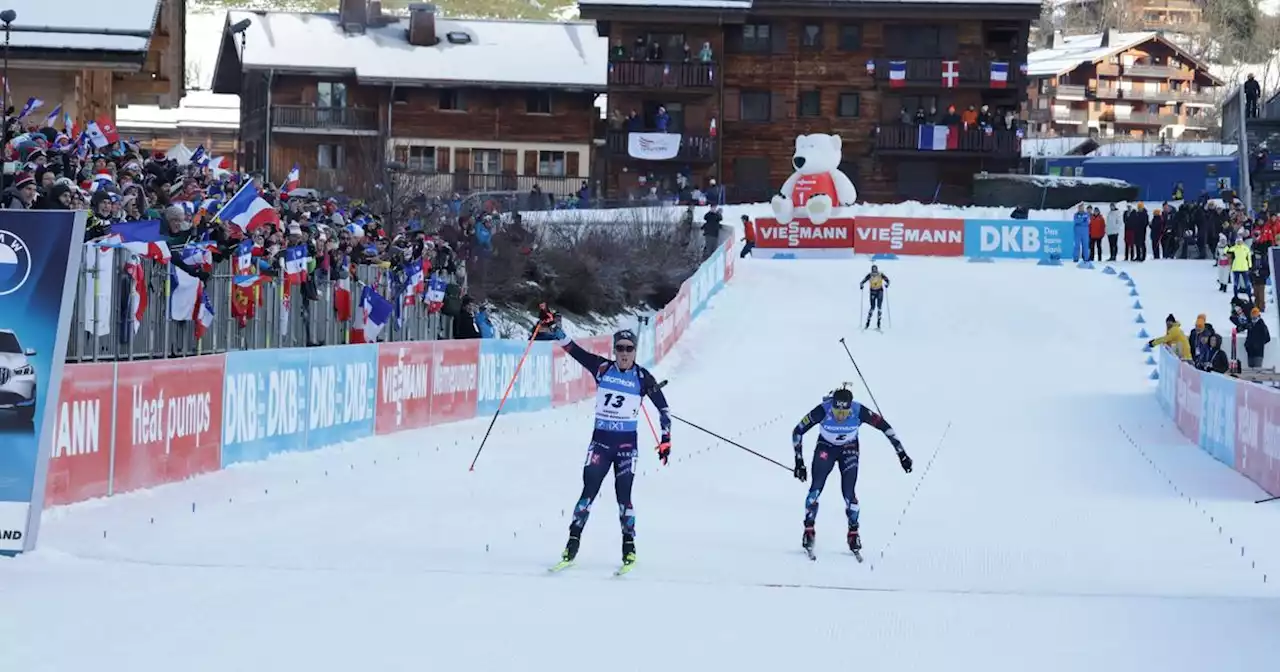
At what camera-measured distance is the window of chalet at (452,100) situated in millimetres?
68931

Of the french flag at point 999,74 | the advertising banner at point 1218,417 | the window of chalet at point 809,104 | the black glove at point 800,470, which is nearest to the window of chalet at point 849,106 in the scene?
the window of chalet at point 809,104

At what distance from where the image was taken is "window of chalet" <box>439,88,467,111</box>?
68.9 meters

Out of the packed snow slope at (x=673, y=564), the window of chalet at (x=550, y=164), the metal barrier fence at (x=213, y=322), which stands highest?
the window of chalet at (x=550, y=164)

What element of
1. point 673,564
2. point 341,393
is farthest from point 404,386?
point 673,564

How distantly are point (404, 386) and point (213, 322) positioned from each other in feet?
16.2

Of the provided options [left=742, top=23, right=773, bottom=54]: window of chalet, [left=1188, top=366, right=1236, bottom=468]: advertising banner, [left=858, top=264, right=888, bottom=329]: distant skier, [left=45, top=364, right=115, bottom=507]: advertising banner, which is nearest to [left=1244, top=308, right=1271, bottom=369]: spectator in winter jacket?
[left=1188, top=366, right=1236, bottom=468]: advertising banner

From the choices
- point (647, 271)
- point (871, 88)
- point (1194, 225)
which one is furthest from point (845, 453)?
point (871, 88)

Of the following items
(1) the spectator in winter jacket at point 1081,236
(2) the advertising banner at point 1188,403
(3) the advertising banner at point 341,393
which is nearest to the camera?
(3) the advertising banner at point 341,393

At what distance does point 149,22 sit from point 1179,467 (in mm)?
15254

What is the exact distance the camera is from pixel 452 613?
34.9 feet

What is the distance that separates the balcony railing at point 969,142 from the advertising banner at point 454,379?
139ft

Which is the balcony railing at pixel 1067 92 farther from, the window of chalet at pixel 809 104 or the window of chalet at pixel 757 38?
the window of chalet at pixel 757 38

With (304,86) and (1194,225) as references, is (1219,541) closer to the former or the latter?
(1194,225)

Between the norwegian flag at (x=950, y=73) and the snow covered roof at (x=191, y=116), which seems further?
the snow covered roof at (x=191, y=116)
